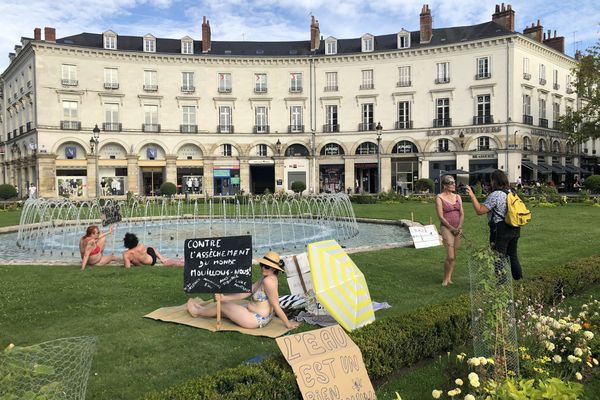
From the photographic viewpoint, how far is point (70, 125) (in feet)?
152

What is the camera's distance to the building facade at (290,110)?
45.9m

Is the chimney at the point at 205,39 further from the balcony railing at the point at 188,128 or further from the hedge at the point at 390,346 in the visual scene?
the hedge at the point at 390,346

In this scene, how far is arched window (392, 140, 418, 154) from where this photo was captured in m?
48.9

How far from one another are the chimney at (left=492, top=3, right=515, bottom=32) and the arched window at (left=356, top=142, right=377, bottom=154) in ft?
55.6

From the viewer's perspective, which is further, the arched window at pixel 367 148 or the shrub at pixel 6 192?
the arched window at pixel 367 148

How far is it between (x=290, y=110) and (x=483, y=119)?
63.4 ft

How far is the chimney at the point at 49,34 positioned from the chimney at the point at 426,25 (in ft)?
121

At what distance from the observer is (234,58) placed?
50.2 meters

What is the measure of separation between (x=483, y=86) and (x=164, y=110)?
3152 cm

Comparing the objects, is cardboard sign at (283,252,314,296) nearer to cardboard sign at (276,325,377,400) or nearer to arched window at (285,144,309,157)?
cardboard sign at (276,325,377,400)

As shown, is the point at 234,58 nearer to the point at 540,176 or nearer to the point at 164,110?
the point at 164,110

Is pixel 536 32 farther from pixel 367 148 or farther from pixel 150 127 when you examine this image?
pixel 150 127

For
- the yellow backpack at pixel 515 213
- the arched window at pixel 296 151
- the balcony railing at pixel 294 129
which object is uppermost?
the balcony railing at pixel 294 129

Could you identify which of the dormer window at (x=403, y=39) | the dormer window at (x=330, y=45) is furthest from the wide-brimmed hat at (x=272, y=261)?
the dormer window at (x=330, y=45)
